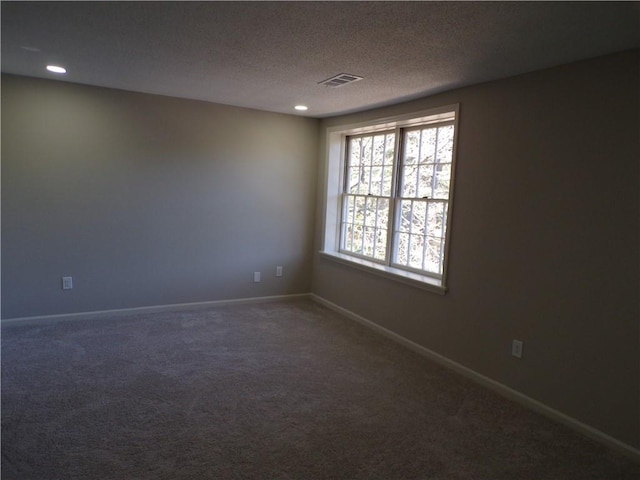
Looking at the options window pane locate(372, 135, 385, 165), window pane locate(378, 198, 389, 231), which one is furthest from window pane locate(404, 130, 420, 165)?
window pane locate(378, 198, 389, 231)

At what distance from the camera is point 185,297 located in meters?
4.70

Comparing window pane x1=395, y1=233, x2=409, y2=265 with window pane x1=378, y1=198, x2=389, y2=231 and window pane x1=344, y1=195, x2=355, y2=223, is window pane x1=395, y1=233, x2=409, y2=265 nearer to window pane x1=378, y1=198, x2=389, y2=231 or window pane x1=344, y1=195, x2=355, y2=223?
window pane x1=378, y1=198, x2=389, y2=231

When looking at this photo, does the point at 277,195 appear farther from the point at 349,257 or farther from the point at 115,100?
the point at 115,100

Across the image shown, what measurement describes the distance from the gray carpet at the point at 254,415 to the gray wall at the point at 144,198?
64 centimetres

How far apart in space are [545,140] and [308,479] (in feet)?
8.11

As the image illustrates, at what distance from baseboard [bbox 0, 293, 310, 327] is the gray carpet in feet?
0.49

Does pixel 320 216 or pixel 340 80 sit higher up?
pixel 340 80

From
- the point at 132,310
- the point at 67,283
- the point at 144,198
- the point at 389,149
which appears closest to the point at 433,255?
the point at 389,149

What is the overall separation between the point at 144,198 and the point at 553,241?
12.1ft

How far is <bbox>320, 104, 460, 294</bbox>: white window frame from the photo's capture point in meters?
3.53

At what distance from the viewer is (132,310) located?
14.6 feet

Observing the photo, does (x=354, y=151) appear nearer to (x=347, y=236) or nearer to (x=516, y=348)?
(x=347, y=236)

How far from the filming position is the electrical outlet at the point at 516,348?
117 inches

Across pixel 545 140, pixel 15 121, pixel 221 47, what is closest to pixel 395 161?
pixel 545 140
